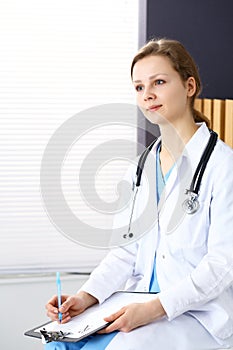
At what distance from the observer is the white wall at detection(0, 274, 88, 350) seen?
2662 mm

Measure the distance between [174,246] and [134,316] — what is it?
253 millimetres

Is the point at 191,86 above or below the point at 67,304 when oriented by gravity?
above

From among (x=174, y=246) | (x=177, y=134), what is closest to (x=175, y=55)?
(x=177, y=134)

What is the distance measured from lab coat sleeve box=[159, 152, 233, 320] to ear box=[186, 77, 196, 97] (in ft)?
0.94

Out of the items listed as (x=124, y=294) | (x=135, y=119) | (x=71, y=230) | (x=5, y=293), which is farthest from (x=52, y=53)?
(x=124, y=294)

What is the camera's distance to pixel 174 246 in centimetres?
180

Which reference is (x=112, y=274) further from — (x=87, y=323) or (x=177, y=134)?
(x=177, y=134)

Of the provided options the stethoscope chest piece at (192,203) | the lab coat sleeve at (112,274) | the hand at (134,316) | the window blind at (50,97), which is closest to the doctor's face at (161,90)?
the stethoscope chest piece at (192,203)

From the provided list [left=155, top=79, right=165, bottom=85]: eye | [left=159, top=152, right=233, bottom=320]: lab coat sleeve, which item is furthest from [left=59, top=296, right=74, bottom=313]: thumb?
[left=155, top=79, right=165, bottom=85]: eye

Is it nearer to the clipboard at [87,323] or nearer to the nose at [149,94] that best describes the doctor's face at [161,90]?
the nose at [149,94]

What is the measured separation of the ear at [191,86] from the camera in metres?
1.88

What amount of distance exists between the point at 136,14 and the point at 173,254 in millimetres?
1239

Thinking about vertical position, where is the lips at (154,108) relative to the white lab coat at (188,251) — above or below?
above

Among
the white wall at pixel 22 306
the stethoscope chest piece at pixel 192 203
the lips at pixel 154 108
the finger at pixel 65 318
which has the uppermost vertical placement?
the lips at pixel 154 108
